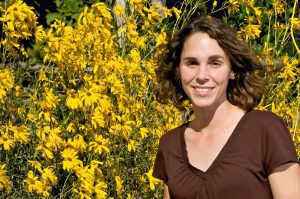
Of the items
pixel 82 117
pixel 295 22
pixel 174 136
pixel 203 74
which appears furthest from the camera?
pixel 295 22

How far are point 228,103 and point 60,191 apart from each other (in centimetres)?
93

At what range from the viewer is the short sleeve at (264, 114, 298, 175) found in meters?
2.64

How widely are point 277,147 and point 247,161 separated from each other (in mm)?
119

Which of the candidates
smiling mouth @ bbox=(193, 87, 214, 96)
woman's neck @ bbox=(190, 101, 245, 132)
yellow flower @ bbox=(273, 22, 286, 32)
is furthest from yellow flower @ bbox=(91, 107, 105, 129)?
yellow flower @ bbox=(273, 22, 286, 32)

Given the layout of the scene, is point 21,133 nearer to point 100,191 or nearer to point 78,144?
point 78,144

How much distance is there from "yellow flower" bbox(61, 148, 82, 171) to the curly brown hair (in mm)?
461

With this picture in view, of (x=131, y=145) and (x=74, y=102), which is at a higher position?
(x=74, y=102)

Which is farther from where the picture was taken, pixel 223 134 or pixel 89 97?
pixel 89 97

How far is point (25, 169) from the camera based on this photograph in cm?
346

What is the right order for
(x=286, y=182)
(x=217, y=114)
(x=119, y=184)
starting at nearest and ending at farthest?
(x=286, y=182), (x=217, y=114), (x=119, y=184)

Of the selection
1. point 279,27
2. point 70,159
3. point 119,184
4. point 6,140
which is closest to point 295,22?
point 279,27

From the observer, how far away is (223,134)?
2.85 meters

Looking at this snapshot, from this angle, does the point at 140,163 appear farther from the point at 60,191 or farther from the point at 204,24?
the point at 204,24

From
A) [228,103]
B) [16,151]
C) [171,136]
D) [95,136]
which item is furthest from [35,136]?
[228,103]
